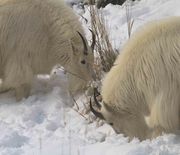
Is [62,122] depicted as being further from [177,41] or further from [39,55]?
[177,41]

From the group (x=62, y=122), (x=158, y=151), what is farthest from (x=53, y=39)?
(x=158, y=151)

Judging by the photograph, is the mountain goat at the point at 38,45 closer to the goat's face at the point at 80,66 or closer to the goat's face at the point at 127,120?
the goat's face at the point at 80,66

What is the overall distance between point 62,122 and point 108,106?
885 mm

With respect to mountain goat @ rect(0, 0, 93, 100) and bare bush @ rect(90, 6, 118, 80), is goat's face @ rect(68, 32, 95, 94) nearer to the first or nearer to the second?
mountain goat @ rect(0, 0, 93, 100)

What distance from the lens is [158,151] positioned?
217 inches

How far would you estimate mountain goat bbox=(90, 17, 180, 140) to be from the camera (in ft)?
20.0

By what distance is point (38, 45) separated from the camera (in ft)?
26.3

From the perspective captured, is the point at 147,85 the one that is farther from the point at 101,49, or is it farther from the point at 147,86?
the point at 101,49

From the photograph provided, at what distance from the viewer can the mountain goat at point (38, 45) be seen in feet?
26.2

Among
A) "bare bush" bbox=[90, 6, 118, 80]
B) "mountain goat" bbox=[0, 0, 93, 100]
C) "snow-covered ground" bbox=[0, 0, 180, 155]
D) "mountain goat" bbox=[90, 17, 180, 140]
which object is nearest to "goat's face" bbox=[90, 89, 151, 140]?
"mountain goat" bbox=[90, 17, 180, 140]

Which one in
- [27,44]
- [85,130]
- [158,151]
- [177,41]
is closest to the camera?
[158,151]

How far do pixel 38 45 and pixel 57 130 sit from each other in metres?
1.65

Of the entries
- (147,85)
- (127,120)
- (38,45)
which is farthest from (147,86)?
(38,45)

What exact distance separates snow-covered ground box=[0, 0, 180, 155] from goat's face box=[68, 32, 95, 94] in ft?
0.62
